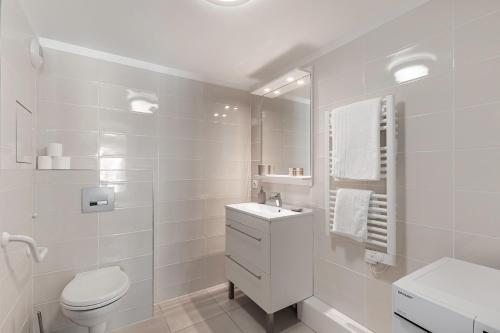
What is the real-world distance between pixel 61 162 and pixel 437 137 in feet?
8.26

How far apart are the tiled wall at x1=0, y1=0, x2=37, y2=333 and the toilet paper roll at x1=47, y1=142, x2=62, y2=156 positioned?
0.53 ft

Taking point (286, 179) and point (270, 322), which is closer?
point (270, 322)

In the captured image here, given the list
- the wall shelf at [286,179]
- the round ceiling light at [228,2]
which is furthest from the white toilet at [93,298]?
the round ceiling light at [228,2]

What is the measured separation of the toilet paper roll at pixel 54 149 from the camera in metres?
1.74

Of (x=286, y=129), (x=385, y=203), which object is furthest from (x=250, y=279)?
(x=286, y=129)

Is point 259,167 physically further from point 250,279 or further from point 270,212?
point 250,279

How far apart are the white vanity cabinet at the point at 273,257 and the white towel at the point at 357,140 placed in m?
0.56

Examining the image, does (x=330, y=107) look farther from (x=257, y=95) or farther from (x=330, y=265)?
(x=330, y=265)

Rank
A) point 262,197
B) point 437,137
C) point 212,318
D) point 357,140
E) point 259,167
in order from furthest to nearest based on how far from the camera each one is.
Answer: point 259,167, point 262,197, point 212,318, point 357,140, point 437,137

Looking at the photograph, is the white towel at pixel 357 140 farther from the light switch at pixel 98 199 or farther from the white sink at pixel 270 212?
the light switch at pixel 98 199

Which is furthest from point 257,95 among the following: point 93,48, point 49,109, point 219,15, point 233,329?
point 233,329

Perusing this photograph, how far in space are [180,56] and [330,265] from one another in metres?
2.20

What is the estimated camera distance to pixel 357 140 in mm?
1604

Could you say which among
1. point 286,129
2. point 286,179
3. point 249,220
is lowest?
point 249,220
